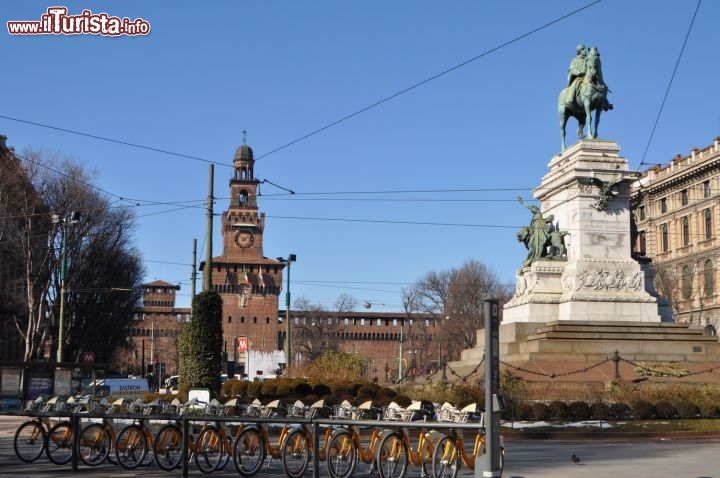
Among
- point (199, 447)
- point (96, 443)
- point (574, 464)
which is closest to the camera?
point (199, 447)

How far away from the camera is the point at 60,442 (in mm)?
18109

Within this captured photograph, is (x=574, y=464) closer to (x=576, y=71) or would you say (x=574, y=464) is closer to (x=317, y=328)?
(x=576, y=71)

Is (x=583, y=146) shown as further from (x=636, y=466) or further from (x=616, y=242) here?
(x=636, y=466)

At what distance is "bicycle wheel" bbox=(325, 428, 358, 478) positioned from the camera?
15.3 m

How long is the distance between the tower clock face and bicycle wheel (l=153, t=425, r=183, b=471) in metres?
149

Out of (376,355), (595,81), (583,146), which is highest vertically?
(595,81)

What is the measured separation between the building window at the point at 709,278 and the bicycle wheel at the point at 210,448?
72.5 m

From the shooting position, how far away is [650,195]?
9506 cm

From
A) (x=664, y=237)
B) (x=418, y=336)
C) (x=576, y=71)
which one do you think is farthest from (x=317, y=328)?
(x=576, y=71)

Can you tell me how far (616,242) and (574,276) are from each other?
2.16 meters

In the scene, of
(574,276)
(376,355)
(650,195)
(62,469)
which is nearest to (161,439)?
(62,469)

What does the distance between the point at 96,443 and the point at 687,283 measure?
76370 millimetres

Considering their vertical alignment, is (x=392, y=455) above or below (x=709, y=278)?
below

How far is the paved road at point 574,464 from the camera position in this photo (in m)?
16.1
